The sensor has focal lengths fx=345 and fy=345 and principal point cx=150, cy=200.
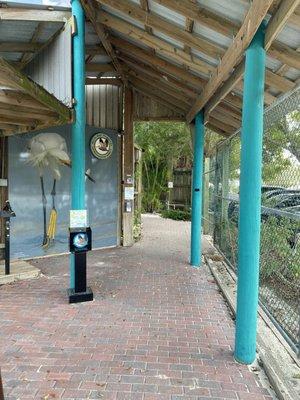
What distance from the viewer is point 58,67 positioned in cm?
503

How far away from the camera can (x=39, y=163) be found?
684cm

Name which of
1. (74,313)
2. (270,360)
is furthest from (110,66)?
(270,360)

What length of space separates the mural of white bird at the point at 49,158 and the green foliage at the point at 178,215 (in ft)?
27.4

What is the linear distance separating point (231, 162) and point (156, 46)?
3723 mm

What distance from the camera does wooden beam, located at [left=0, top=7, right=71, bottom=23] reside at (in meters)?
4.67

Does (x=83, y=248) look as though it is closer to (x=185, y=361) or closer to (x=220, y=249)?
(x=185, y=361)

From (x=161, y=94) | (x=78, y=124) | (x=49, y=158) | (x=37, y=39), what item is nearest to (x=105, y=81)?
(x=161, y=94)

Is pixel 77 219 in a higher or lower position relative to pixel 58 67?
lower

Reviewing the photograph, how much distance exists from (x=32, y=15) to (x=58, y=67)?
28.8 inches

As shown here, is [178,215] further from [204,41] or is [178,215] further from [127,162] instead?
[204,41]

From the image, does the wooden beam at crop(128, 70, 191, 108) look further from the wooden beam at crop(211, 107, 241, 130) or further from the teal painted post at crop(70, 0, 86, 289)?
the teal painted post at crop(70, 0, 86, 289)

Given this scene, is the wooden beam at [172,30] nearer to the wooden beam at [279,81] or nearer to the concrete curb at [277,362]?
the wooden beam at [279,81]

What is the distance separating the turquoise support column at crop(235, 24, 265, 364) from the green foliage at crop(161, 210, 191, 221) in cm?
1170

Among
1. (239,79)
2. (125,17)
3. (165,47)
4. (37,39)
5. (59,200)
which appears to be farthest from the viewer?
(59,200)
